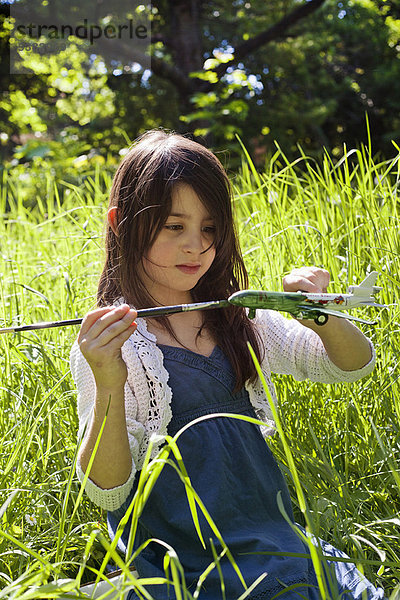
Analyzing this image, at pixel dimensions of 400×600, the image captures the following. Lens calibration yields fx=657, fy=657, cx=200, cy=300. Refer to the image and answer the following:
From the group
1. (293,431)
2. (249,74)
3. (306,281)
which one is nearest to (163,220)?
(306,281)

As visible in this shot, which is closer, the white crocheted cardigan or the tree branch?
the white crocheted cardigan

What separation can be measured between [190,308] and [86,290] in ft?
3.06

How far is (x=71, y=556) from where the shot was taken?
1241 millimetres

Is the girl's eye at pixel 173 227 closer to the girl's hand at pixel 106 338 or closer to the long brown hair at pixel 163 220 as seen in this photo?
the long brown hair at pixel 163 220

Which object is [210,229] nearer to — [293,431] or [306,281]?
[306,281]

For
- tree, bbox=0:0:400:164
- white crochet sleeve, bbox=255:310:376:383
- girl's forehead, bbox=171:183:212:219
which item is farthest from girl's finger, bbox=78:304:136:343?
tree, bbox=0:0:400:164

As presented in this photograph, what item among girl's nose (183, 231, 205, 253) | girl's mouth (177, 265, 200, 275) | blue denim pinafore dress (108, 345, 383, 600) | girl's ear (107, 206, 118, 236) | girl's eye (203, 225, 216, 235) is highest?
girl's ear (107, 206, 118, 236)

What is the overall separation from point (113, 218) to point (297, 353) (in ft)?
1.38

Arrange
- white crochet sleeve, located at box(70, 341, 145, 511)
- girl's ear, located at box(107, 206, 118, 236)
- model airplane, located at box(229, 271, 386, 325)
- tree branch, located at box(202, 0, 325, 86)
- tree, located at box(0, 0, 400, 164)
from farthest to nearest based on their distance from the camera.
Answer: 1. tree, located at box(0, 0, 400, 164)
2. tree branch, located at box(202, 0, 325, 86)
3. girl's ear, located at box(107, 206, 118, 236)
4. white crochet sleeve, located at box(70, 341, 145, 511)
5. model airplane, located at box(229, 271, 386, 325)

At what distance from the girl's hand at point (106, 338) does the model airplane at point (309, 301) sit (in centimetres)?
15

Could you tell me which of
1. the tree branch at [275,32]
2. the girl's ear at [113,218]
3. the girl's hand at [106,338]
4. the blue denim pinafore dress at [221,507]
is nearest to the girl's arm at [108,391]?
the girl's hand at [106,338]

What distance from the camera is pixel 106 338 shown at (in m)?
0.90

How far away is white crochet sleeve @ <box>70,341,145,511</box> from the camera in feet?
3.26

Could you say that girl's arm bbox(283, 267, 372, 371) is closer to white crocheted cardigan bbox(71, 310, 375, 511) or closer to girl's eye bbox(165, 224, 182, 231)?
white crocheted cardigan bbox(71, 310, 375, 511)
